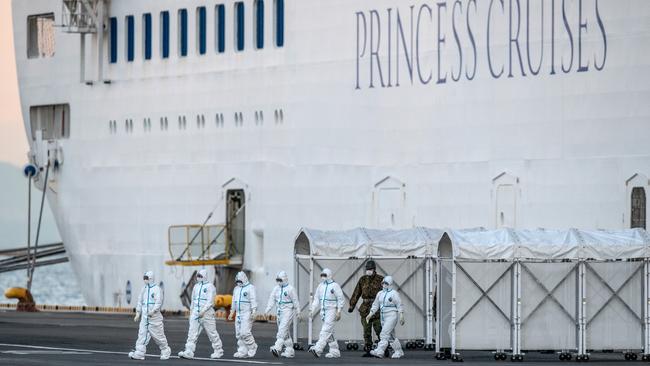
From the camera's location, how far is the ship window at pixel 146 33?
52469mm

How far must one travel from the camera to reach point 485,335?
3055cm

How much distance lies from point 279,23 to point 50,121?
436 inches

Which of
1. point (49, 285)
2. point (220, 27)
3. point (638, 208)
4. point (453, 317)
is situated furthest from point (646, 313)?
point (49, 285)

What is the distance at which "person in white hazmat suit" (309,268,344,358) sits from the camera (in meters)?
31.2

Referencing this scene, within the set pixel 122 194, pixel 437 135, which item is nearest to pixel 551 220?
pixel 437 135

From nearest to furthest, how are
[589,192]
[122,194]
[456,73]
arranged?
[589,192] < [456,73] < [122,194]

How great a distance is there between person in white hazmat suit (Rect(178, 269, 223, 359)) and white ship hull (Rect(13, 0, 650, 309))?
12.7 meters

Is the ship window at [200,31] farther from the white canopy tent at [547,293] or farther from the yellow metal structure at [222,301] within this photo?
the white canopy tent at [547,293]

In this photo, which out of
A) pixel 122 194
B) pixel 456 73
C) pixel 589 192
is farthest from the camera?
pixel 122 194

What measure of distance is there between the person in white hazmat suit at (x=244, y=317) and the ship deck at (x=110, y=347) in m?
0.30

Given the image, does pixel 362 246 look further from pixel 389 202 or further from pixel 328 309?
pixel 389 202

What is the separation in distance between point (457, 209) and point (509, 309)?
41.3ft

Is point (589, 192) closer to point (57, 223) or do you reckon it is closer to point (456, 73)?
point (456, 73)

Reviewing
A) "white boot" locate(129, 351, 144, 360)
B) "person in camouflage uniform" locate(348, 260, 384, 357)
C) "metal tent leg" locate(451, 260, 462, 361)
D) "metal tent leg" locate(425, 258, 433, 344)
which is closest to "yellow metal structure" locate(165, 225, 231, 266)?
"metal tent leg" locate(425, 258, 433, 344)
